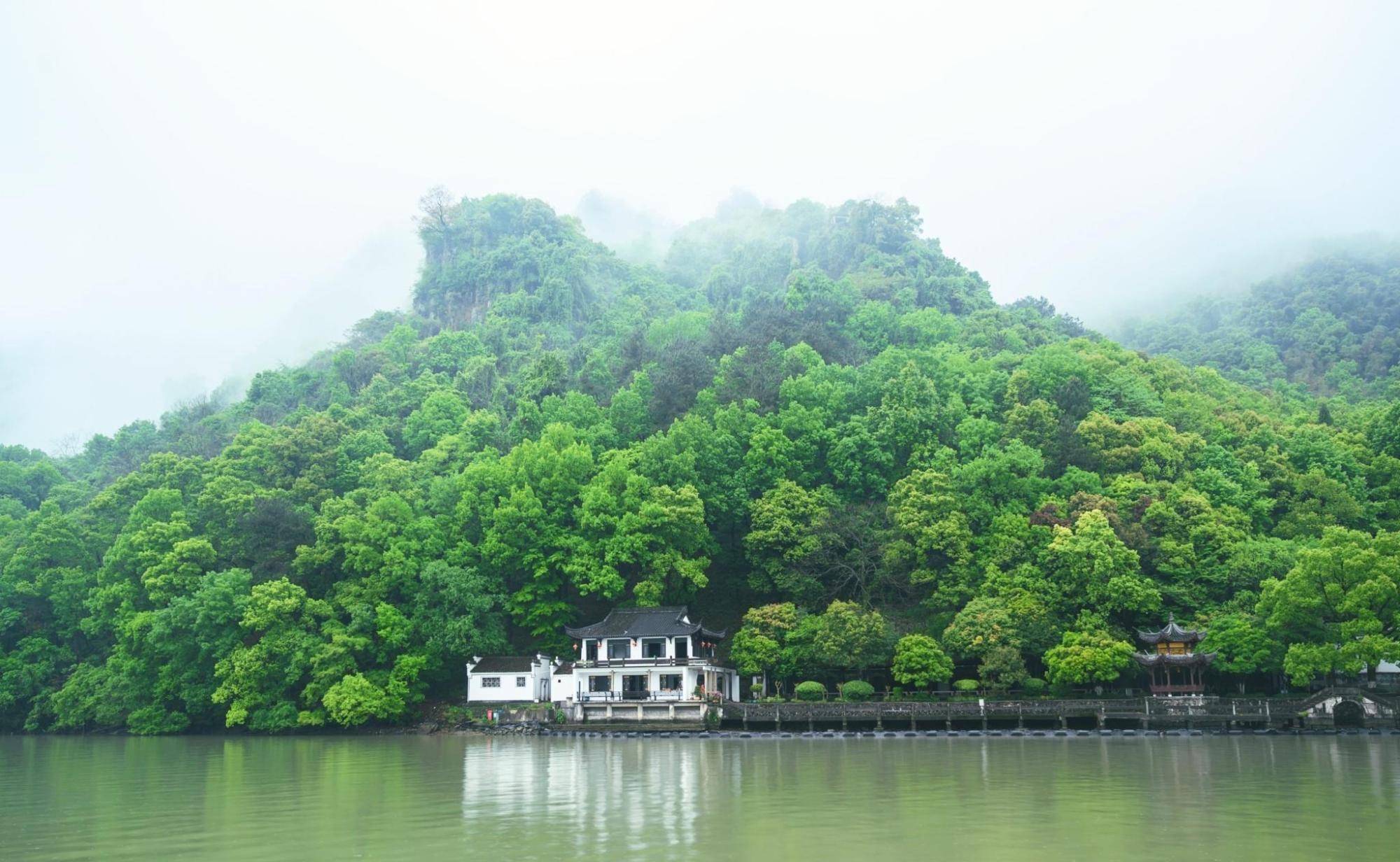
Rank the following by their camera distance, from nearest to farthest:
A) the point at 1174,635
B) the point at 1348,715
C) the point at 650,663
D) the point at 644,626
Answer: the point at 1348,715 → the point at 1174,635 → the point at 650,663 → the point at 644,626

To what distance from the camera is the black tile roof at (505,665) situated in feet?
163

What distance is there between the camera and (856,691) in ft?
143

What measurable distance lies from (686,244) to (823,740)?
107570 mm

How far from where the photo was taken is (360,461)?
63250mm

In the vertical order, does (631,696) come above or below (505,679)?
below

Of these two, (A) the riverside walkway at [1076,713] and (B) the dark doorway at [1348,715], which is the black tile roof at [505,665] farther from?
(B) the dark doorway at [1348,715]

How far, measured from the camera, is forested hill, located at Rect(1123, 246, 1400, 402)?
280 feet

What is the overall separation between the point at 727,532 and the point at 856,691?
16954 millimetres

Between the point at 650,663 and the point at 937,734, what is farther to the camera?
the point at 650,663

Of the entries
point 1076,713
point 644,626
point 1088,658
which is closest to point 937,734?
point 1076,713

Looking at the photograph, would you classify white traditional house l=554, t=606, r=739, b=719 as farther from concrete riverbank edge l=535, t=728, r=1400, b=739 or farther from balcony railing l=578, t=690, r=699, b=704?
concrete riverbank edge l=535, t=728, r=1400, b=739

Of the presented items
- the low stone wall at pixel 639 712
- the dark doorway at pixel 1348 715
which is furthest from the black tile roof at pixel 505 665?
the dark doorway at pixel 1348 715

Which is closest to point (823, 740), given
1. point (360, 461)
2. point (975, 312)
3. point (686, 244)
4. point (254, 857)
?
point (254, 857)

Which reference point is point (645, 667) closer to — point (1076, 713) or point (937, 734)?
point (937, 734)
